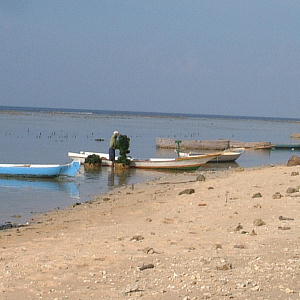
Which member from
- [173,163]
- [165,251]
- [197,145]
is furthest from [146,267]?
[197,145]

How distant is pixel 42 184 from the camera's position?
78.1ft

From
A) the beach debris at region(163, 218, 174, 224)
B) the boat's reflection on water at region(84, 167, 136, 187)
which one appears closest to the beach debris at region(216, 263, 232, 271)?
the beach debris at region(163, 218, 174, 224)

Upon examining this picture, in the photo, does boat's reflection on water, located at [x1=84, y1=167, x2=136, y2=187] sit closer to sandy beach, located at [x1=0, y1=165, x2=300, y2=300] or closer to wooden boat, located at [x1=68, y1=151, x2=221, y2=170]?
wooden boat, located at [x1=68, y1=151, x2=221, y2=170]

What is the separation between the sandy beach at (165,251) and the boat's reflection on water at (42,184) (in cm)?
616

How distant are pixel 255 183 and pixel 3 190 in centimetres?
864

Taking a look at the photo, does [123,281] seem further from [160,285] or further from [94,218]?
[94,218]

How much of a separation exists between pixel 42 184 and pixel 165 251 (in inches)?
603

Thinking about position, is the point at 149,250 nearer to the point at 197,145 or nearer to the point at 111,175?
the point at 111,175

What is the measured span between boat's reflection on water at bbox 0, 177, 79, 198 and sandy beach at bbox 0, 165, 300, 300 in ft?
20.2

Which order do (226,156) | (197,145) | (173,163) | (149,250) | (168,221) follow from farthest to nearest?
(197,145) < (226,156) < (173,163) < (168,221) < (149,250)

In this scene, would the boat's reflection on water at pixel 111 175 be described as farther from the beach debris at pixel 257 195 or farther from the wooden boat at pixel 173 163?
the beach debris at pixel 257 195

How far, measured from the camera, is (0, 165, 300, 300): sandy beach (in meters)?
6.90

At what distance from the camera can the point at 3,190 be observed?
2138cm

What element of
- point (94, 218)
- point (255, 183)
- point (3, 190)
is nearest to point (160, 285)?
point (94, 218)
